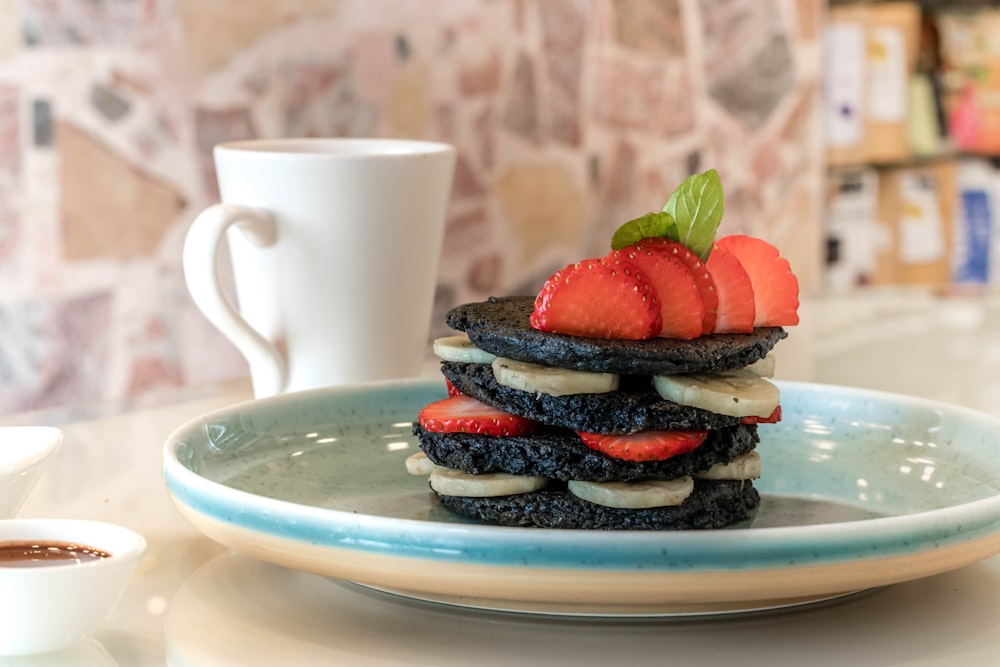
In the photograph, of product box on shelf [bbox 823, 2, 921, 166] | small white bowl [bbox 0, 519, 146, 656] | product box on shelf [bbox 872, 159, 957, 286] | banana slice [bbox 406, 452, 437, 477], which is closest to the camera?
small white bowl [bbox 0, 519, 146, 656]

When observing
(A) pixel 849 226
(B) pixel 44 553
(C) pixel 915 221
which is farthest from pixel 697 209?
(C) pixel 915 221

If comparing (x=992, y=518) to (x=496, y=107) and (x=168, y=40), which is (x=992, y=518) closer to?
(x=168, y=40)

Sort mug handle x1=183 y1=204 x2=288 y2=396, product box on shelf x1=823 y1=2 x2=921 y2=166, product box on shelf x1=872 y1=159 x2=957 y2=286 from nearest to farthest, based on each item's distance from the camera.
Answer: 1. mug handle x1=183 y1=204 x2=288 y2=396
2. product box on shelf x1=823 y1=2 x2=921 y2=166
3. product box on shelf x1=872 y1=159 x2=957 y2=286

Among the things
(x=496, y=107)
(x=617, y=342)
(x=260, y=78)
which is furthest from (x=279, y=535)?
(x=496, y=107)

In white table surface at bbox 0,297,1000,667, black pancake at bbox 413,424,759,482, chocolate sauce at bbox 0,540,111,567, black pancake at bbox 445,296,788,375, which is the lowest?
white table surface at bbox 0,297,1000,667

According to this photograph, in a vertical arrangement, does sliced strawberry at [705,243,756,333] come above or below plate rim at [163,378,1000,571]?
above

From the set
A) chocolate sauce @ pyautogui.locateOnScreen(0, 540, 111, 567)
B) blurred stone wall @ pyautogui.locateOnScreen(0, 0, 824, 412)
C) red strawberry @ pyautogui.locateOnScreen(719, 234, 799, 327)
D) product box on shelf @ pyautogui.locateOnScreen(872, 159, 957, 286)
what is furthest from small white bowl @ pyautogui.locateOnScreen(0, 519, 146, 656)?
product box on shelf @ pyautogui.locateOnScreen(872, 159, 957, 286)

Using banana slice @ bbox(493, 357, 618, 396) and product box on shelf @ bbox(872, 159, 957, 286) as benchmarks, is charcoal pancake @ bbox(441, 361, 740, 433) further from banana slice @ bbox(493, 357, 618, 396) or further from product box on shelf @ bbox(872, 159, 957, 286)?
product box on shelf @ bbox(872, 159, 957, 286)

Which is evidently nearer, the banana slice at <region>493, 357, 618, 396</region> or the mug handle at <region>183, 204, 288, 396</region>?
the banana slice at <region>493, 357, 618, 396</region>
